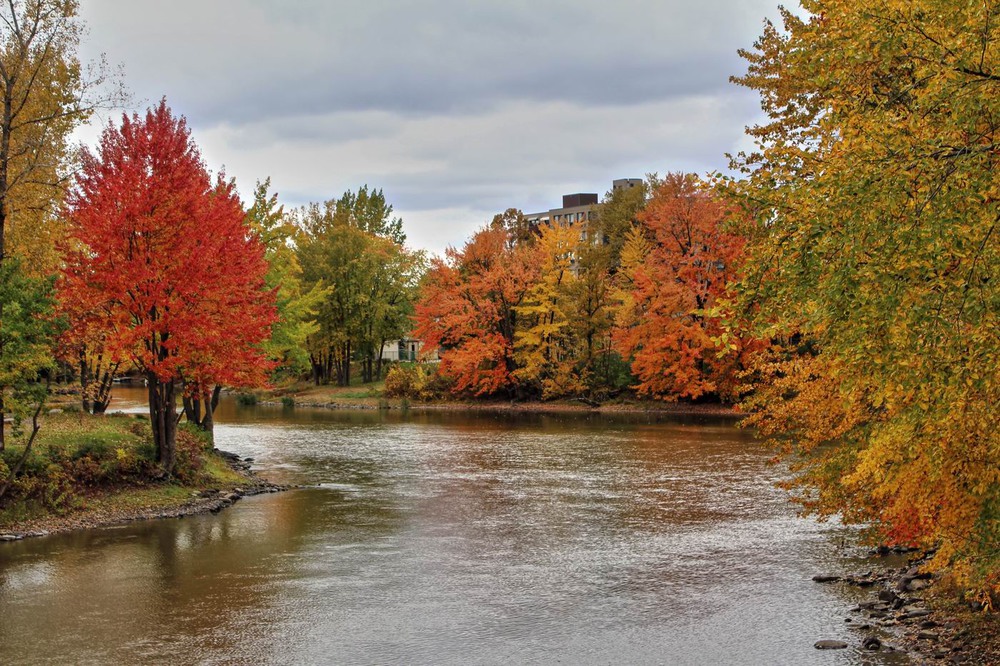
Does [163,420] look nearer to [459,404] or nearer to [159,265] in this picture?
[159,265]

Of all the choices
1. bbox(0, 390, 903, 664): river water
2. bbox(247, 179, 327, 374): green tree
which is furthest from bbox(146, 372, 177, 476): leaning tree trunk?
bbox(247, 179, 327, 374): green tree

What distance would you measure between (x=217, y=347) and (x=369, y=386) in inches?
2043

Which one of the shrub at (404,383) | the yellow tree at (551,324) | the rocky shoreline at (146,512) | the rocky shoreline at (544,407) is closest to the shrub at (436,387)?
the shrub at (404,383)

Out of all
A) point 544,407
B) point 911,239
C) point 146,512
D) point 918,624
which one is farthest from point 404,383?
point 911,239

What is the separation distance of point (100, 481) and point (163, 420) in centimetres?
297

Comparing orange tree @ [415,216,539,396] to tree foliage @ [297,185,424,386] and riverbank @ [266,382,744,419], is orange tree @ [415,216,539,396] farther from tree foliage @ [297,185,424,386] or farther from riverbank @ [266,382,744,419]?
tree foliage @ [297,185,424,386]

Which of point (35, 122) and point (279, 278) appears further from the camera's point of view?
point (279, 278)

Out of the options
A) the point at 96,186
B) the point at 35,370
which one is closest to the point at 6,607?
the point at 35,370

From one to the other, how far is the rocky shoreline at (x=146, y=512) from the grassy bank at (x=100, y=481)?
0.02 m

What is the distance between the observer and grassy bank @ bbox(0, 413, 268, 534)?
71.8ft

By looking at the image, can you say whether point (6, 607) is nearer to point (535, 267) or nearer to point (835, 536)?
point (835, 536)

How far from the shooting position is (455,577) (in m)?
17.9

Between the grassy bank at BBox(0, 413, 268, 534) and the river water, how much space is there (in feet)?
3.44

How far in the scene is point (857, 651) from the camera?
1318cm
